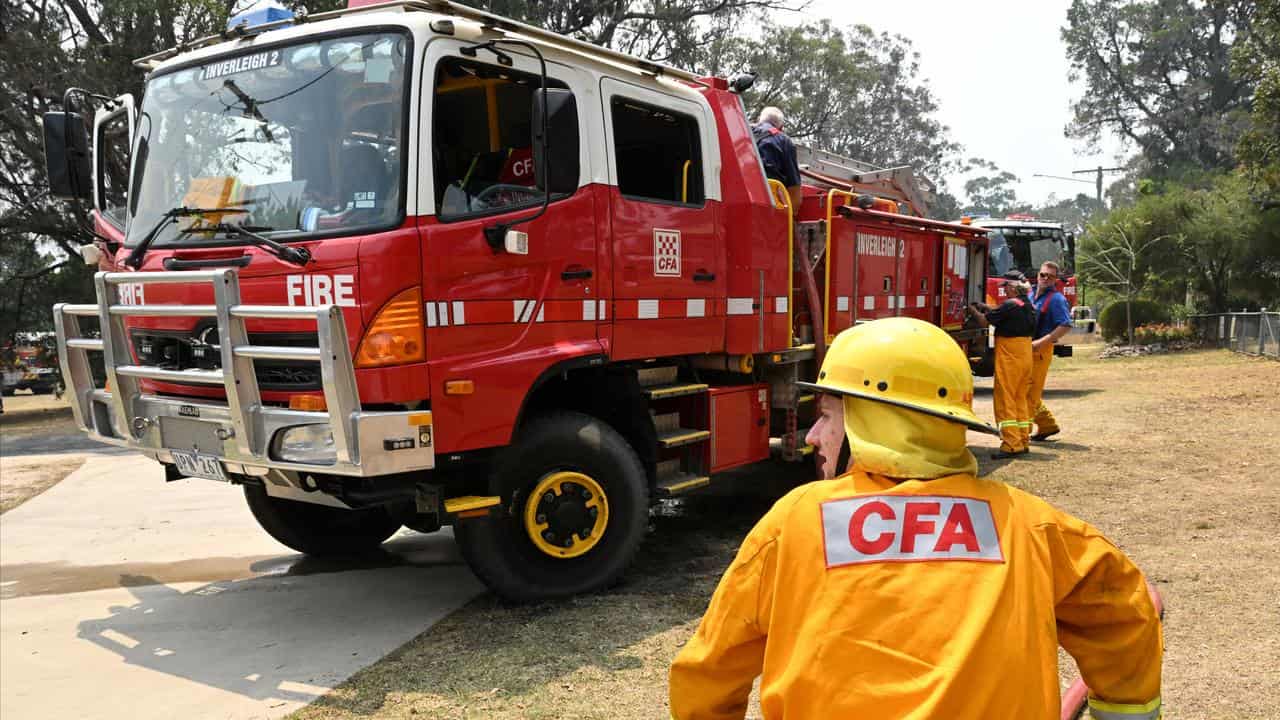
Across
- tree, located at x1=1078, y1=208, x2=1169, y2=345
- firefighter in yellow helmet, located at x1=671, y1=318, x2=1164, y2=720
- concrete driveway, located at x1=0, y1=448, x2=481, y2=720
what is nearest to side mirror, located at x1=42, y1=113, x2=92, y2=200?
concrete driveway, located at x1=0, y1=448, x2=481, y2=720

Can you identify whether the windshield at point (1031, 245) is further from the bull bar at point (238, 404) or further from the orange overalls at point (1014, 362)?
the bull bar at point (238, 404)

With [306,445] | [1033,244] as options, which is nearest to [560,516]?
[306,445]

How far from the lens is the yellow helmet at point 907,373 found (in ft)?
5.57

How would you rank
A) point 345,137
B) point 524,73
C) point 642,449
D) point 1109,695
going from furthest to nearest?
point 642,449 → point 524,73 → point 345,137 → point 1109,695

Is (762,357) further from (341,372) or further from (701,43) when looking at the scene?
(701,43)

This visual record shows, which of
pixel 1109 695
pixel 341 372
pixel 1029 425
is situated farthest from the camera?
pixel 1029 425

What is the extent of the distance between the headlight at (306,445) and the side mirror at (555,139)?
1.54m

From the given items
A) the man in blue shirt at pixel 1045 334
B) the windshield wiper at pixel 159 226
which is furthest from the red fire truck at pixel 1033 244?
the windshield wiper at pixel 159 226

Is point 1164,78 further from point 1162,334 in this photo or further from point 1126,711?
point 1126,711

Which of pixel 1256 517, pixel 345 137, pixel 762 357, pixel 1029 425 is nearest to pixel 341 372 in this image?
pixel 345 137

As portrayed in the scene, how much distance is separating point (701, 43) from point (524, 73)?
1912 centimetres

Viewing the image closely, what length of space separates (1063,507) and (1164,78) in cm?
4776

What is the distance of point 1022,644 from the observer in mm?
1527

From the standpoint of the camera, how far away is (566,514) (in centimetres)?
469
